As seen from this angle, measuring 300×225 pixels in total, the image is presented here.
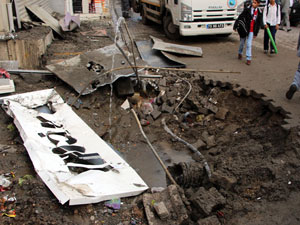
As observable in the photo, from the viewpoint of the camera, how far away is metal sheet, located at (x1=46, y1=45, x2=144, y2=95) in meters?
7.64

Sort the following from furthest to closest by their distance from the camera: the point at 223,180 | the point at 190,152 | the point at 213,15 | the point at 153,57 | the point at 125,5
Answer: the point at 125,5 → the point at 213,15 → the point at 153,57 → the point at 190,152 → the point at 223,180

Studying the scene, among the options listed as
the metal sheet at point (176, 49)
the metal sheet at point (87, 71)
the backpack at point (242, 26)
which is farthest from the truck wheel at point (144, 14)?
the metal sheet at point (87, 71)

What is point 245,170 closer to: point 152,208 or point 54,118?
point 152,208

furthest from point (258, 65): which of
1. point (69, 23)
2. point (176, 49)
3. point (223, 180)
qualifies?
point (69, 23)

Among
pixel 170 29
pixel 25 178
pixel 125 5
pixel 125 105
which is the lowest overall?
pixel 125 105

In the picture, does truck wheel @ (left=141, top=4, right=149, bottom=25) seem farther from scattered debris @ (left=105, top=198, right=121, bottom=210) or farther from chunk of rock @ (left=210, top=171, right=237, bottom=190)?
scattered debris @ (left=105, top=198, right=121, bottom=210)

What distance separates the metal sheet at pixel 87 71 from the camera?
25.1ft

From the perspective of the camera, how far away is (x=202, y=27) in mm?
12141

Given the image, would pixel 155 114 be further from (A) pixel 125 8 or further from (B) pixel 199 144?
(A) pixel 125 8

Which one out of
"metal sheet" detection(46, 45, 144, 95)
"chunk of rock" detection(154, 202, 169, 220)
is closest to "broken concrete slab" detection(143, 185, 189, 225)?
"chunk of rock" detection(154, 202, 169, 220)

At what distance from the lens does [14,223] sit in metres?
3.64

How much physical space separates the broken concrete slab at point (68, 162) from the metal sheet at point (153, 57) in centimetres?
386

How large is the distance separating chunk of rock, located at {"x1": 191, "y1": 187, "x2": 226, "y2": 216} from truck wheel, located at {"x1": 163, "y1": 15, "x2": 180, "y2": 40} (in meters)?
9.74

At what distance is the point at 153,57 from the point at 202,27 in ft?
10.1
